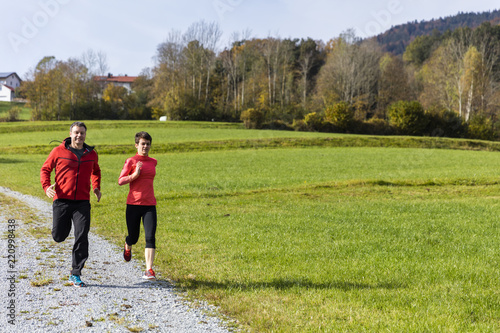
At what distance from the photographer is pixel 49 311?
5285 millimetres

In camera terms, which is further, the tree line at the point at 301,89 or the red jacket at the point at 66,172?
the tree line at the point at 301,89

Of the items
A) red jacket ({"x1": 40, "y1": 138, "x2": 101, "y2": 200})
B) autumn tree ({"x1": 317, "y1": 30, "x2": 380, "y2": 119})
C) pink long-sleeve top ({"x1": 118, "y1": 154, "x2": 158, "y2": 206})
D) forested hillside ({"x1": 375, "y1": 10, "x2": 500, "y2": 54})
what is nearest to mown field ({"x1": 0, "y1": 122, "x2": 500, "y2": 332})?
pink long-sleeve top ({"x1": 118, "y1": 154, "x2": 158, "y2": 206})

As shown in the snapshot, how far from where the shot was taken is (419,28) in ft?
634

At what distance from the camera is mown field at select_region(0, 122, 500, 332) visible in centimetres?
567

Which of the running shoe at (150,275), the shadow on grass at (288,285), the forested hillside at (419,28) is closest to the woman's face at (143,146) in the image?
the running shoe at (150,275)

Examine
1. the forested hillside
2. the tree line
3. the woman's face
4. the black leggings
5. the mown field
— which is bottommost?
the mown field

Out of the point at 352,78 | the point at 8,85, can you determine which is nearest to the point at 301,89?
Answer: the point at 352,78

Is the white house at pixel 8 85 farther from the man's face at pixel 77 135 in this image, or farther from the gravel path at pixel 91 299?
the man's face at pixel 77 135

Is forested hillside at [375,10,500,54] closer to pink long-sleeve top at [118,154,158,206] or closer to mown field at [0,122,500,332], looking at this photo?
mown field at [0,122,500,332]

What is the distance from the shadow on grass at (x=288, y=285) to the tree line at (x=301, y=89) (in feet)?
191

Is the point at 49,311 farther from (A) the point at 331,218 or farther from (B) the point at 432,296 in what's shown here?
(A) the point at 331,218

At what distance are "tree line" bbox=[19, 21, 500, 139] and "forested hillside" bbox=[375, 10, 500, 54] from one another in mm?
86182

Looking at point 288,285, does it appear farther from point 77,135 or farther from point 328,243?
point 77,135

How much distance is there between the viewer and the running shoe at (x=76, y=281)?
6.30m
